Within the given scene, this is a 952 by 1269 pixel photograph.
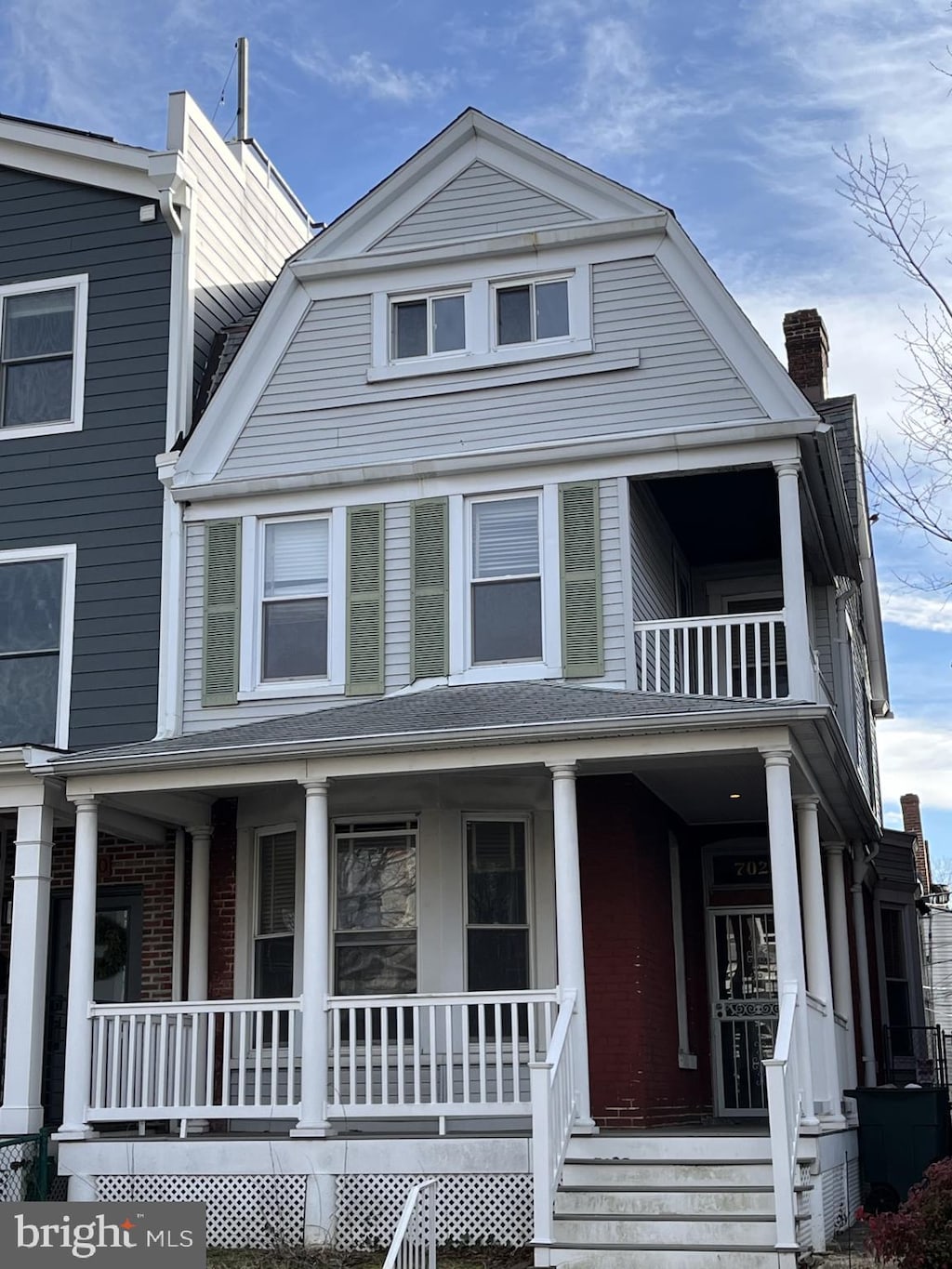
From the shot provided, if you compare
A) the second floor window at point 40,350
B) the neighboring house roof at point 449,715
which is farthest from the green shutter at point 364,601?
the second floor window at point 40,350

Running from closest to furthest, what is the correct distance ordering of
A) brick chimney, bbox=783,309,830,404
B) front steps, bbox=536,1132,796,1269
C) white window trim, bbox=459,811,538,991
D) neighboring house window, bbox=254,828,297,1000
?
front steps, bbox=536,1132,796,1269
white window trim, bbox=459,811,538,991
neighboring house window, bbox=254,828,297,1000
brick chimney, bbox=783,309,830,404

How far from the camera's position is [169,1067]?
13.5m

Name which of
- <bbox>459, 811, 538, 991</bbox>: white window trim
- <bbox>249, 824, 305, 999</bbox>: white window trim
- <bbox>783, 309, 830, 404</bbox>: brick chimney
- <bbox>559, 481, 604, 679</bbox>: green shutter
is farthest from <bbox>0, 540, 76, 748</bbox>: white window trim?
<bbox>783, 309, 830, 404</bbox>: brick chimney

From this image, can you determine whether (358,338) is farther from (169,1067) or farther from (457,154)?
(169,1067)

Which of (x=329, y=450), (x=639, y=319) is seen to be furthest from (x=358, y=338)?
(x=639, y=319)

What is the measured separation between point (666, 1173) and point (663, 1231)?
0.53m

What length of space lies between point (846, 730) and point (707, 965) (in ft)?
10.4

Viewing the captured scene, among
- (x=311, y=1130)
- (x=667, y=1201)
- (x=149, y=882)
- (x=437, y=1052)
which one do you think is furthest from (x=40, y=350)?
(x=667, y=1201)

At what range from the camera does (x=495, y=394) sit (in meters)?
14.6

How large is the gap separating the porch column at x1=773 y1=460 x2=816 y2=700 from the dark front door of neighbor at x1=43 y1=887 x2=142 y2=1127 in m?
6.50

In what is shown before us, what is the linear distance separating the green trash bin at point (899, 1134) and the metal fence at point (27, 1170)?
7.07 metres

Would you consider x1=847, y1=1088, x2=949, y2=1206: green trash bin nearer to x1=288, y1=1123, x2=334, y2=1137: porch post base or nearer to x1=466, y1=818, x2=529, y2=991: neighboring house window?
x1=466, y1=818, x2=529, y2=991: neighboring house window

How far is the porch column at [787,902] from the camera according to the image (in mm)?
11164

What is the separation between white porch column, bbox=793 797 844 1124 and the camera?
1259 cm
